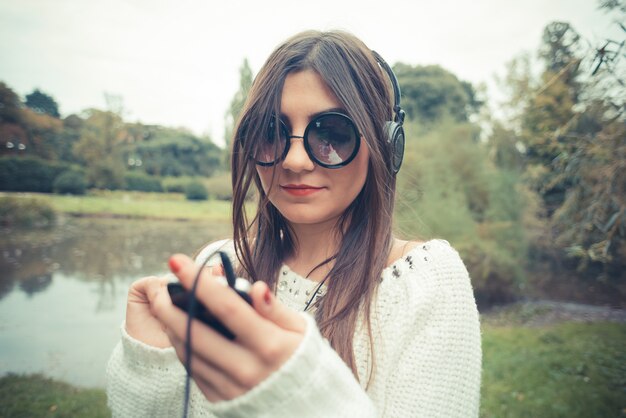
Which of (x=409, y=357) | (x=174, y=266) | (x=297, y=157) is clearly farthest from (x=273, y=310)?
(x=297, y=157)

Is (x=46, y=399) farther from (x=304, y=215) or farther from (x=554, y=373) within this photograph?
(x=554, y=373)

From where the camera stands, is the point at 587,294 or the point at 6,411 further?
the point at 587,294

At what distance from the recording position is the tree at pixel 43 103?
23281 millimetres

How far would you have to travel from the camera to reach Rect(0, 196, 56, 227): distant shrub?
41.1 ft

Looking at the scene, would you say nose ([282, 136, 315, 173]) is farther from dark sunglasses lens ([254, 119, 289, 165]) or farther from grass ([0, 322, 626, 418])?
grass ([0, 322, 626, 418])

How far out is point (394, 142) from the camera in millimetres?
1419

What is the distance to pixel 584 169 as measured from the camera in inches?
164

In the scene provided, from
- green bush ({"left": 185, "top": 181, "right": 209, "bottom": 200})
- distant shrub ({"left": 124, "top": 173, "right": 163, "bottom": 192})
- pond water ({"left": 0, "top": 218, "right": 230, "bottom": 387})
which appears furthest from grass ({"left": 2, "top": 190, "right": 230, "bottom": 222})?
pond water ({"left": 0, "top": 218, "right": 230, "bottom": 387})

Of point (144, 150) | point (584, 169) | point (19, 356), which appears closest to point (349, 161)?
point (584, 169)

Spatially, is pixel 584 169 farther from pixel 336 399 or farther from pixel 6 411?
pixel 6 411

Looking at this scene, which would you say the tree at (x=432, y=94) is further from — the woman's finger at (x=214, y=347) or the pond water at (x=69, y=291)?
the woman's finger at (x=214, y=347)

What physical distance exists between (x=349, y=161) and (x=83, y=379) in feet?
16.8

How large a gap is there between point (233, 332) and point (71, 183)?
23.8 m

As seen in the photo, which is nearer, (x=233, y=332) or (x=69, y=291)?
(x=233, y=332)
